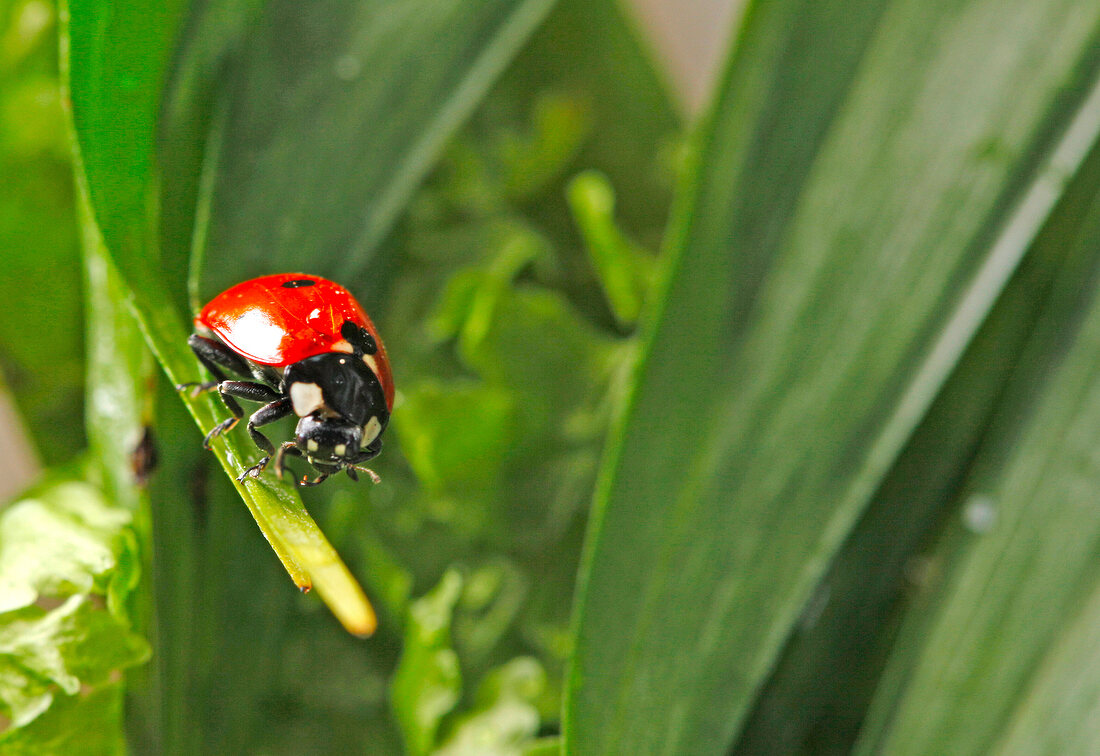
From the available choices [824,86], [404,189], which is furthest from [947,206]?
[404,189]

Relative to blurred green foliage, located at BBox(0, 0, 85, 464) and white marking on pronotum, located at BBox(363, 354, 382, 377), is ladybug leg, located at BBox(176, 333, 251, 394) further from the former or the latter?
blurred green foliage, located at BBox(0, 0, 85, 464)

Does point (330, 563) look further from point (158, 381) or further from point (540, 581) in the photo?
point (540, 581)

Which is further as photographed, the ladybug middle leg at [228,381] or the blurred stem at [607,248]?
the blurred stem at [607,248]

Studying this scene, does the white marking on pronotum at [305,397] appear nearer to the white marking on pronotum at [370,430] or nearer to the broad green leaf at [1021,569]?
the white marking on pronotum at [370,430]

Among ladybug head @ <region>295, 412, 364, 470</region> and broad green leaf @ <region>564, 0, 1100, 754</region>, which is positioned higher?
ladybug head @ <region>295, 412, 364, 470</region>

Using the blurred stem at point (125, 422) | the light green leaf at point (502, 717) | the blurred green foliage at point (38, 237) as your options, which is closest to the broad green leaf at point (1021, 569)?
the light green leaf at point (502, 717)

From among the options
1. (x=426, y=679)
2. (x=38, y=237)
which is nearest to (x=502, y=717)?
(x=426, y=679)

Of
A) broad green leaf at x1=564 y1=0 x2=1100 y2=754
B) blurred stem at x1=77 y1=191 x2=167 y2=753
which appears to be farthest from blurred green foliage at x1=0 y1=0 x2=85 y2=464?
broad green leaf at x1=564 y1=0 x2=1100 y2=754
